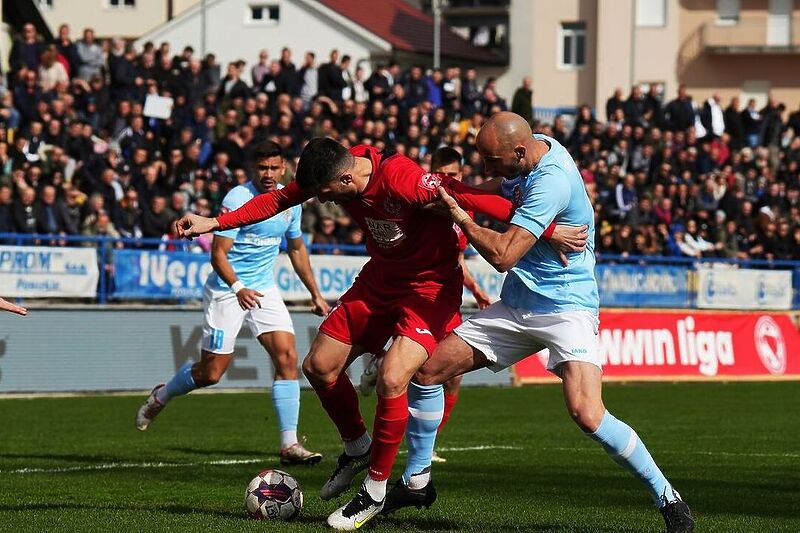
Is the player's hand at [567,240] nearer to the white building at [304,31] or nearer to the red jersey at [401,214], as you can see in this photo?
the red jersey at [401,214]

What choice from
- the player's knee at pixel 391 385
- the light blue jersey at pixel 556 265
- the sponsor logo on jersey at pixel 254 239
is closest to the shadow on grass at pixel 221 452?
the sponsor logo on jersey at pixel 254 239

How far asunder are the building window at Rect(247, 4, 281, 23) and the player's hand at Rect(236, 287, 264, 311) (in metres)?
48.2

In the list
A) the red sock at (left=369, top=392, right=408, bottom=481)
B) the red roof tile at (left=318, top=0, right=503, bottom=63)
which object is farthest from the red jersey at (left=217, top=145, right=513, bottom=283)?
the red roof tile at (left=318, top=0, right=503, bottom=63)

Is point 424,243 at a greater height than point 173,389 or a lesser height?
greater

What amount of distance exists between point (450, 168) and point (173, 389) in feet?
10.2

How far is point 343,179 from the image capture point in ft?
28.5

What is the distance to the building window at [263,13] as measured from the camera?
5900 cm

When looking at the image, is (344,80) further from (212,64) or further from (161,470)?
(161,470)

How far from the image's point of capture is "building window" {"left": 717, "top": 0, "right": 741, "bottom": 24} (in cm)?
5847

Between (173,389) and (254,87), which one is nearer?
(173,389)

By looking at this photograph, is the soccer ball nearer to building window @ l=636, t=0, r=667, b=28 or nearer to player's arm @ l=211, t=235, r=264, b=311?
player's arm @ l=211, t=235, r=264, b=311

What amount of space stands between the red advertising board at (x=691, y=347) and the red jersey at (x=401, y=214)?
1492 centimetres

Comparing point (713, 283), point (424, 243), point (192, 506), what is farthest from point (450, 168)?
point (713, 283)

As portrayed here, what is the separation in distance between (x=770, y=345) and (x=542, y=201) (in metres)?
19.4
